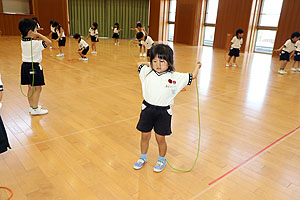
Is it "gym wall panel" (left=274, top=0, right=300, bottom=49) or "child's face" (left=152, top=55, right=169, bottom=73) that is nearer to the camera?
"child's face" (left=152, top=55, right=169, bottom=73)

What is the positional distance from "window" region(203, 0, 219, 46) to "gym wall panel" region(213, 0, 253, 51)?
0.66 metres

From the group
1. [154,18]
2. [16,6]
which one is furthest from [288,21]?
[16,6]

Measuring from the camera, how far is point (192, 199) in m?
1.79

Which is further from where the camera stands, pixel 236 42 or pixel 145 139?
pixel 236 42

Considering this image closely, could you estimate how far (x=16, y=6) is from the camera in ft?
45.6

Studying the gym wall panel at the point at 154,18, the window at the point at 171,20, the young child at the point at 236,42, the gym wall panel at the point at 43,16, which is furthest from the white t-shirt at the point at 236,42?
the gym wall panel at the point at 43,16

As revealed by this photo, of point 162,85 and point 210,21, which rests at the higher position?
point 210,21

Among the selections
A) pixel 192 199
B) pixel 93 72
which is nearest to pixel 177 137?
pixel 192 199

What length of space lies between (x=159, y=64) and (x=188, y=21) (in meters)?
14.2

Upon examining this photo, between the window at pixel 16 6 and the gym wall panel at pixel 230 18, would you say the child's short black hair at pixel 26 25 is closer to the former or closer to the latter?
the gym wall panel at pixel 230 18

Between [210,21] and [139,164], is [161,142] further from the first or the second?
[210,21]

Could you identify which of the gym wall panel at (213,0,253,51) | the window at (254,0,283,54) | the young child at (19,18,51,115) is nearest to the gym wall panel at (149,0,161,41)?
the gym wall panel at (213,0,253,51)

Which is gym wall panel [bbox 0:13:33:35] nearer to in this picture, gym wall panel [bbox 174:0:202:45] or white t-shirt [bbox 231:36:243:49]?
gym wall panel [bbox 174:0:202:45]

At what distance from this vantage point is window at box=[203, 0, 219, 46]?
1401 centimetres
